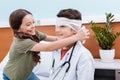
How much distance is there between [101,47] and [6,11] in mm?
1557

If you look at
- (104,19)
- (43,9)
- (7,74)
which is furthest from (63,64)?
(43,9)

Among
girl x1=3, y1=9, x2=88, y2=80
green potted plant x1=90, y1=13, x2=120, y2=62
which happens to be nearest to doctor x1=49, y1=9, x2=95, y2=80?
girl x1=3, y1=9, x2=88, y2=80

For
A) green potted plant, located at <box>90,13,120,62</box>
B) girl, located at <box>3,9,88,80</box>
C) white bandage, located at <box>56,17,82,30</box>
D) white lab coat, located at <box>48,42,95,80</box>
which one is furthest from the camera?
green potted plant, located at <box>90,13,120,62</box>

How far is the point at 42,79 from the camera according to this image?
2.65 metres

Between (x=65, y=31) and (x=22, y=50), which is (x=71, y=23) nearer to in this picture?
(x=65, y=31)

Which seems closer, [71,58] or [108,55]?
[71,58]

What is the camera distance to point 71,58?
1947 mm

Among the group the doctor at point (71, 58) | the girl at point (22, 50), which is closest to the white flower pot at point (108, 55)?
the doctor at point (71, 58)

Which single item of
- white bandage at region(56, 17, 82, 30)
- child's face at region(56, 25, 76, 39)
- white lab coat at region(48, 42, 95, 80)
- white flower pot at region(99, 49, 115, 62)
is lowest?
white flower pot at region(99, 49, 115, 62)

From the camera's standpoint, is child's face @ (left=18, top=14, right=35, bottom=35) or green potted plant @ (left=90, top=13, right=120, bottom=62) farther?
green potted plant @ (left=90, top=13, right=120, bottom=62)

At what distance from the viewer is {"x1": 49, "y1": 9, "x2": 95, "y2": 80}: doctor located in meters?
1.87

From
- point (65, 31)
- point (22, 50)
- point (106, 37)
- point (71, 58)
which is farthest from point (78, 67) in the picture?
point (106, 37)

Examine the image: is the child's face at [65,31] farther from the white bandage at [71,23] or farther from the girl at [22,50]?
the girl at [22,50]

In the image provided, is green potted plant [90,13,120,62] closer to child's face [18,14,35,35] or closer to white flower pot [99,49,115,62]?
white flower pot [99,49,115,62]
